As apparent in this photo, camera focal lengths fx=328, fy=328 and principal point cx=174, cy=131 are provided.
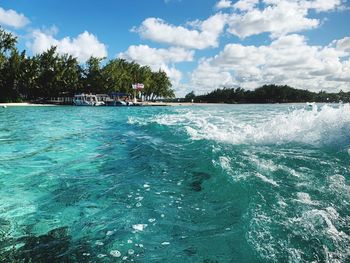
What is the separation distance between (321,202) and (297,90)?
559 ft

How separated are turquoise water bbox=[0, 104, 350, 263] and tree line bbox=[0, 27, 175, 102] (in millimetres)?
72950

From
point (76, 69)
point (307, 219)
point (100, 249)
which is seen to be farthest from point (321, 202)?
point (76, 69)

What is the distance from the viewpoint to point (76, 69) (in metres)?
90.1

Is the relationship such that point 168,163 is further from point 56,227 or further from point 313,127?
point 313,127

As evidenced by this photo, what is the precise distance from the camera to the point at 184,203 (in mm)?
6414

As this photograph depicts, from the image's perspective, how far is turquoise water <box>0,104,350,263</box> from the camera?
14.8 feet

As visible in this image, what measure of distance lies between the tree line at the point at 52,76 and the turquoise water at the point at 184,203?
7295 centimetres

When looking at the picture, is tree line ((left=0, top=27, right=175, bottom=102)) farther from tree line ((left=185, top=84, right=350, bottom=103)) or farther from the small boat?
tree line ((left=185, top=84, right=350, bottom=103))

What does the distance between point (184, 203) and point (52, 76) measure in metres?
→ 84.4

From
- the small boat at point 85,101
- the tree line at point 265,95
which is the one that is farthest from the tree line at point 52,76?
the tree line at point 265,95

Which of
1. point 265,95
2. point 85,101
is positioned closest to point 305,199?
point 85,101

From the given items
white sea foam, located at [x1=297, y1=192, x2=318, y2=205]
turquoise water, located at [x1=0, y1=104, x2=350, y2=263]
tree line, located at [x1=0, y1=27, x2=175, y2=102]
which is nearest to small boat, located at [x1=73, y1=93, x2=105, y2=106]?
tree line, located at [x1=0, y1=27, x2=175, y2=102]

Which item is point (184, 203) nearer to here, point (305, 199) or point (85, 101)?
point (305, 199)

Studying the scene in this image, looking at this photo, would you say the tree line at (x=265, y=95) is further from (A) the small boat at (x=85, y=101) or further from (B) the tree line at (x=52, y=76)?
(A) the small boat at (x=85, y=101)
